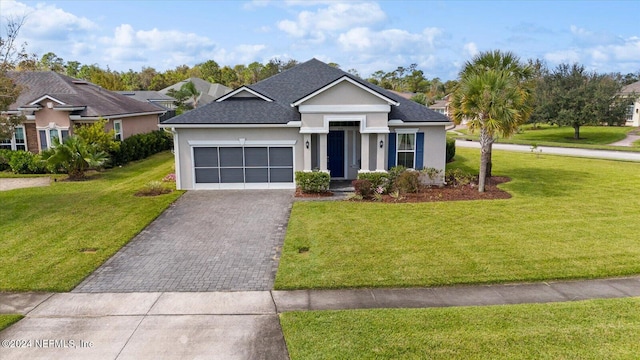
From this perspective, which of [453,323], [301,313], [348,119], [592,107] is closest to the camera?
[453,323]

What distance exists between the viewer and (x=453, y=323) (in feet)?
25.7

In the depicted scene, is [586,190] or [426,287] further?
[586,190]

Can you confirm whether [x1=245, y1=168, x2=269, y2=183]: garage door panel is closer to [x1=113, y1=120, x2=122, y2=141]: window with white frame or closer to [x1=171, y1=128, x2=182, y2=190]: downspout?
[x1=171, y1=128, x2=182, y2=190]: downspout

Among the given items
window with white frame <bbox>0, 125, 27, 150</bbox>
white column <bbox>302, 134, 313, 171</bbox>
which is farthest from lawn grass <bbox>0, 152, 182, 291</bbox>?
window with white frame <bbox>0, 125, 27, 150</bbox>

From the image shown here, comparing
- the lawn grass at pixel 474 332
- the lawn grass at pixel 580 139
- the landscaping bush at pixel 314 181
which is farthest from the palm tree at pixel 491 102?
the lawn grass at pixel 580 139

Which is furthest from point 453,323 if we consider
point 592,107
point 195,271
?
point 592,107

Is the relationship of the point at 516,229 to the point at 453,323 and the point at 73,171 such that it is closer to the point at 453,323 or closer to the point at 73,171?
the point at 453,323

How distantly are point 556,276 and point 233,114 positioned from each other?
47.5 ft

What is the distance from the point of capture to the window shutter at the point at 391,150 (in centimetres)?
1977

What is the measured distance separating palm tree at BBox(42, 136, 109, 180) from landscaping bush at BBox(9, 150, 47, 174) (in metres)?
1.89

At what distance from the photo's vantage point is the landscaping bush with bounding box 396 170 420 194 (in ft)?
59.4

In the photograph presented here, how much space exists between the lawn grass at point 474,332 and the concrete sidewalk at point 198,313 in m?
0.40

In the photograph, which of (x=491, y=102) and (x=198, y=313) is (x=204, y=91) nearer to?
(x=491, y=102)

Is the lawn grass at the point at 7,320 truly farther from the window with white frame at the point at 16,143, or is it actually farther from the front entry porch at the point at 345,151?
the window with white frame at the point at 16,143
